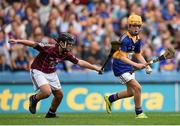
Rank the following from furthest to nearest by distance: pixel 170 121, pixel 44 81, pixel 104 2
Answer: pixel 104 2, pixel 44 81, pixel 170 121

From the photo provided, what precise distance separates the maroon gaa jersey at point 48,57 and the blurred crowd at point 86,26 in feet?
20.5

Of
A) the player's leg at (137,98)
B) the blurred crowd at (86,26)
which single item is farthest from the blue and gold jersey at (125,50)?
the blurred crowd at (86,26)

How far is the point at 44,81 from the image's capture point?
15.4m

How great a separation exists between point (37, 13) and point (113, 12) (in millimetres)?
2565

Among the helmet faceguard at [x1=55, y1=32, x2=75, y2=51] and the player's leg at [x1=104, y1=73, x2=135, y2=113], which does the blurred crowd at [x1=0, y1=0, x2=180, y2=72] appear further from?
the helmet faceguard at [x1=55, y1=32, x2=75, y2=51]

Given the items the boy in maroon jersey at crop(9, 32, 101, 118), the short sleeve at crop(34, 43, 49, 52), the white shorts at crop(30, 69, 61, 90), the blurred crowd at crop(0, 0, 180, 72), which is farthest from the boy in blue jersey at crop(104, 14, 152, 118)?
the blurred crowd at crop(0, 0, 180, 72)

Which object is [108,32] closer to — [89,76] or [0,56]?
[89,76]

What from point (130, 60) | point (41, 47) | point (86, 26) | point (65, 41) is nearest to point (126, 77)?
point (130, 60)

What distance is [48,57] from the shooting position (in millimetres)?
15484

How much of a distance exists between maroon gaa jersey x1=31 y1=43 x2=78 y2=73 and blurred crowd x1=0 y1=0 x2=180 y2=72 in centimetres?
623

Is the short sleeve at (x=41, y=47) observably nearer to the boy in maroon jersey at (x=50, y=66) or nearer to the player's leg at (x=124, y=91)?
the boy in maroon jersey at (x=50, y=66)

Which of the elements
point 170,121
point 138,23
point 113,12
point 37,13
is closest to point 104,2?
point 113,12

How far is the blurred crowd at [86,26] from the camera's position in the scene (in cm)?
2211

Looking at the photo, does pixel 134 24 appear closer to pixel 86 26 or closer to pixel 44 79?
pixel 44 79
